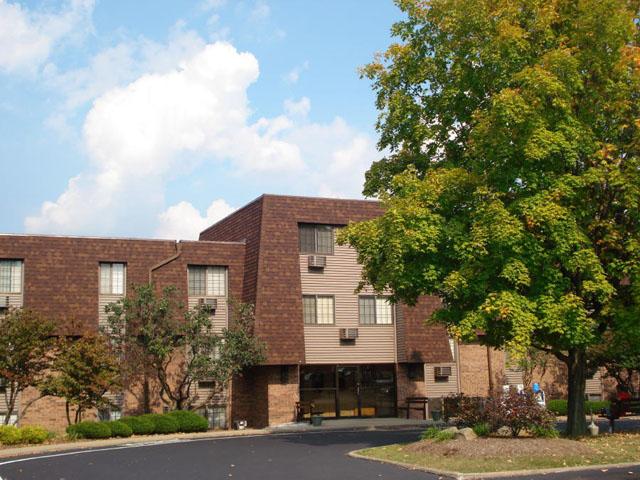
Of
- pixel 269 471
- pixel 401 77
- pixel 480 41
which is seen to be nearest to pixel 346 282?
pixel 401 77

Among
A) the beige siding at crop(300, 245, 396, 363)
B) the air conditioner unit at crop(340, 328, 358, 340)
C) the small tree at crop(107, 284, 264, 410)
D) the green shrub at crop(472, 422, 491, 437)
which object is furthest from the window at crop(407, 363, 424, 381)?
the green shrub at crop(472, 422, 491, 437)

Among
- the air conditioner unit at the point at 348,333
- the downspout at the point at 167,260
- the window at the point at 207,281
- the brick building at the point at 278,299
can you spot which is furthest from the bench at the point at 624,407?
the downspout at the point at 167,260

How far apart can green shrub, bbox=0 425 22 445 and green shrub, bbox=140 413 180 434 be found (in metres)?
5.14

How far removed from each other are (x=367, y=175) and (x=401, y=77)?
12.1 feet

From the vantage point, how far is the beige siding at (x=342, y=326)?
38.0 metres

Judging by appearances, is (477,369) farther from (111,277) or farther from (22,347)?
(22,347)

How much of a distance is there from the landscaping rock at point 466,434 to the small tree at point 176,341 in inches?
565

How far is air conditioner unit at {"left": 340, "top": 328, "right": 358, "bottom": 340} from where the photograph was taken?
38.2m

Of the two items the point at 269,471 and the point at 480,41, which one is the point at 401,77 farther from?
the point at 269,471

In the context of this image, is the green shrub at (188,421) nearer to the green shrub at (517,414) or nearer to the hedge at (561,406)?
the green shrub at (517,414)

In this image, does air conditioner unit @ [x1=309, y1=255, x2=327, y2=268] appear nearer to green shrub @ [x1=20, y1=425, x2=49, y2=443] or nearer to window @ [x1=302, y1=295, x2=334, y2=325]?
window @ [x1=302, y1=295, x2=334, y2=325]

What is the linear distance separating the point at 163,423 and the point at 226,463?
440 inches

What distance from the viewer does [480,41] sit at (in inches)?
998

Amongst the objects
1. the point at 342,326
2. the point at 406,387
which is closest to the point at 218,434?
the point at 342,326
